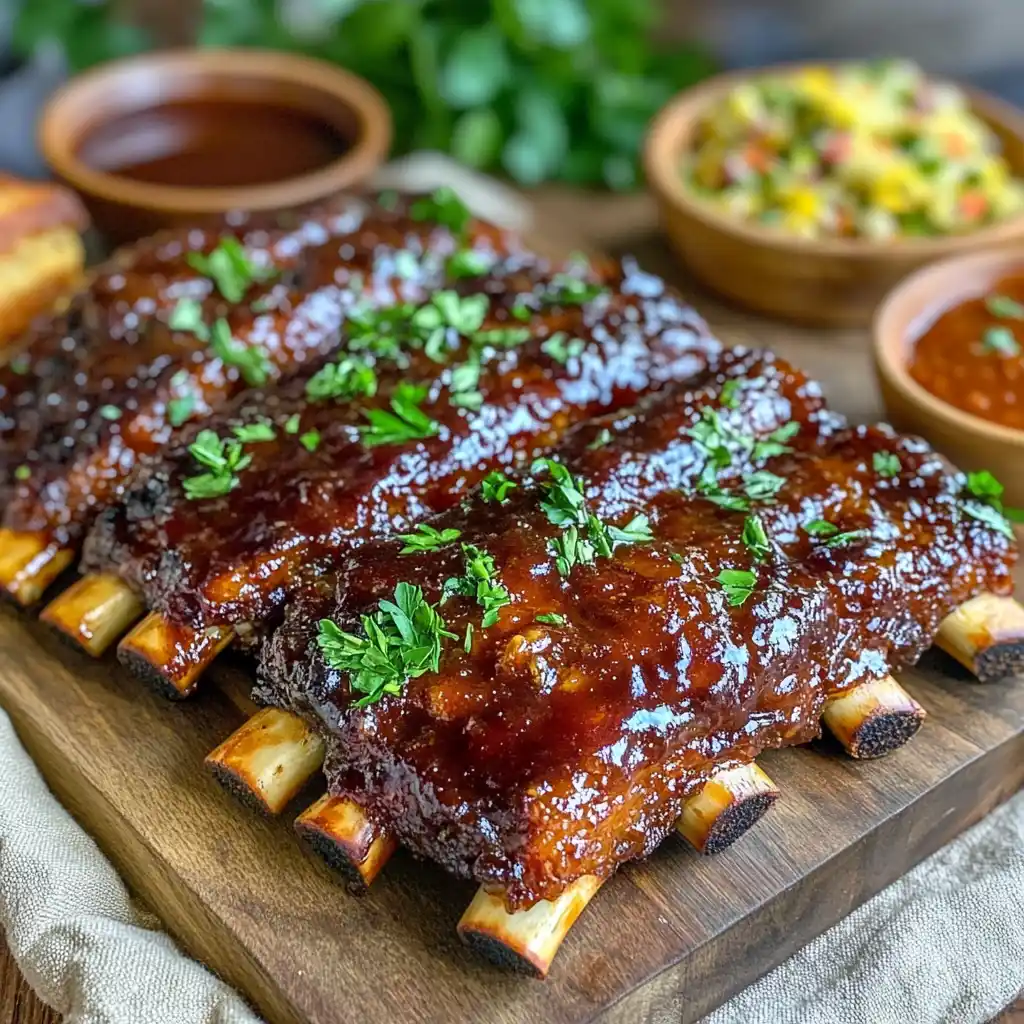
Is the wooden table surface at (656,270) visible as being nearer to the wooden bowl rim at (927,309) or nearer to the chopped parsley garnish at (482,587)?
the wooden bowl rim at (927,309)


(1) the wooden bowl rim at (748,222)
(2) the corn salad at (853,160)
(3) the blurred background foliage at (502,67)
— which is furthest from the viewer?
(3) the blurred background foliage at (502,67)

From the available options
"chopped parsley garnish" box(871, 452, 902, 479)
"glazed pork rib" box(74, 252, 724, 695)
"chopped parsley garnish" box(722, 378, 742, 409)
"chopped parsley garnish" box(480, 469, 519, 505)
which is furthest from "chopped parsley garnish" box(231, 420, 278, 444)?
"chopped parsley garnish" box(871, 452, 902, 479)

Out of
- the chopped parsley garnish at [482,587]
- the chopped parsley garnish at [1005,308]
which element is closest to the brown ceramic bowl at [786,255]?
the chopped parsley garnish at [1005,308]

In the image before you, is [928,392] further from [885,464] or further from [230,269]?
[230,269]

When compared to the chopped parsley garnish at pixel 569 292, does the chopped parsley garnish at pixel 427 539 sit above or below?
above

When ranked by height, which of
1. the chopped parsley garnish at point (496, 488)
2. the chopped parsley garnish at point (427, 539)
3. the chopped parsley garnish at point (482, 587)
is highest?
the chopped parsley garnish at point (482, 587)

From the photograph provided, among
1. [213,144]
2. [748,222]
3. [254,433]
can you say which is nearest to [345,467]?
[254,433]
